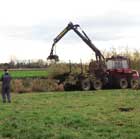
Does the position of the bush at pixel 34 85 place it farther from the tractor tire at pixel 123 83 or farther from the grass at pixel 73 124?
the grass at pixel 73 124

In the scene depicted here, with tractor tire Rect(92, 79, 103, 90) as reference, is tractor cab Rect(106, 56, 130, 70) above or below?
above

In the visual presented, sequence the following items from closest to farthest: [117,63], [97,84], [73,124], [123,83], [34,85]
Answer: [73,124] < [34,85] < [97,84] < [117,63] < [123,83]

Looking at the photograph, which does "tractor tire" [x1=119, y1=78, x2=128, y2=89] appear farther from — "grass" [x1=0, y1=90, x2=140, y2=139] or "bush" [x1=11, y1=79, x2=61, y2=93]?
"grass" [x1=0, y1=90, x2=140, y2=139]

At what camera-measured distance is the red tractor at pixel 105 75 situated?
151 feet

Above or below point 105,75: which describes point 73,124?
below

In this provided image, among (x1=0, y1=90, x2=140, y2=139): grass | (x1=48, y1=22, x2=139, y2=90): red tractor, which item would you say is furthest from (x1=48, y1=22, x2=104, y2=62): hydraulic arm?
(x1=0, y1=90, x2=140, y2=139): grass

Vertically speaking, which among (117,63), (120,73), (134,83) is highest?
(117,63)

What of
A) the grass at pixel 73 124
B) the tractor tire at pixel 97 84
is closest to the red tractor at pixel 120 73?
the tractor tire at pixel 97 84

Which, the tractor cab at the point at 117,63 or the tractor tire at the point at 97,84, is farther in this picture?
the tractor cab at the point at 117,63

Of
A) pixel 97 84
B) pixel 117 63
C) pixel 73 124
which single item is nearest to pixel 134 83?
pixel 117 63

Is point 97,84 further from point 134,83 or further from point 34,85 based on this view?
point 34,85

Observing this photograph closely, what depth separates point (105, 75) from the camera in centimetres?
4650

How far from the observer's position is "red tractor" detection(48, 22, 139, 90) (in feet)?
151

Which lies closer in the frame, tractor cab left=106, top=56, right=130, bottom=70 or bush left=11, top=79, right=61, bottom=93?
bush left=11, top=79, right=61, bottom=93
